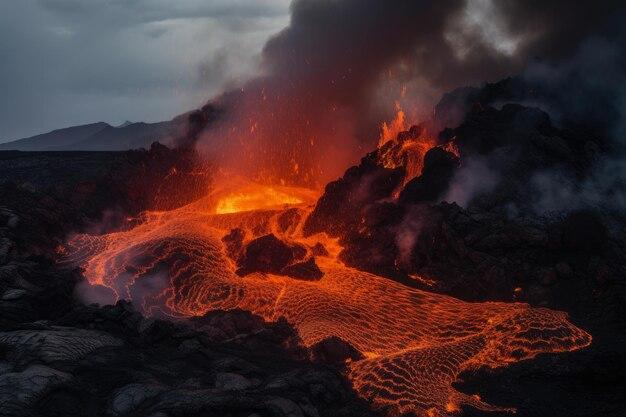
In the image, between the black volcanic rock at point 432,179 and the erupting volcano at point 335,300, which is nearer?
the erupting volcano at point 335,300

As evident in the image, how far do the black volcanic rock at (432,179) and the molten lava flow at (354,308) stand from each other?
590 cm

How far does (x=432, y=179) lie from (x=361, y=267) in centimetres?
753

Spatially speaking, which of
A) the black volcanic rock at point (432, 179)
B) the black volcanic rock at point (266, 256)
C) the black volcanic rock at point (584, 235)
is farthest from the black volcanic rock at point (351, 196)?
the black volcanic rock at point (584, 235)

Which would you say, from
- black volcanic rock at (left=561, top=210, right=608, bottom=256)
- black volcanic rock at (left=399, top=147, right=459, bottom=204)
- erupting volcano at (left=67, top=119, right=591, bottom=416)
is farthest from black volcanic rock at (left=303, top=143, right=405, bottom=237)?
black volcanic rock at (left=561, top=210, right=608, bottom=256)

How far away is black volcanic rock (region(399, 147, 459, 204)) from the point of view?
29.0 m

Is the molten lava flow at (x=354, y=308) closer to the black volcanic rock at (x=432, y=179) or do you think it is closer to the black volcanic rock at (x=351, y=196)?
the black volcanic rock at (x=351, y=196)

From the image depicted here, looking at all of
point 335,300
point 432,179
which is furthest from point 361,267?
point 432,179

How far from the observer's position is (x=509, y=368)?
1638cm

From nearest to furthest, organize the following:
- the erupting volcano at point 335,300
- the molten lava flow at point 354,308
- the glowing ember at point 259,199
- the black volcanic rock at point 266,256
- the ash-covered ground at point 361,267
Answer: the ash-covered ground at point 361,267
the molten lava flow at point 354,308
the erupting volcano at point 335,300
the black volcanic rock at point 266,256
the glowing ember at point 259,199

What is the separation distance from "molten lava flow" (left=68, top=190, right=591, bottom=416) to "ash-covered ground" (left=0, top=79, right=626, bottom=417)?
918 millimetres

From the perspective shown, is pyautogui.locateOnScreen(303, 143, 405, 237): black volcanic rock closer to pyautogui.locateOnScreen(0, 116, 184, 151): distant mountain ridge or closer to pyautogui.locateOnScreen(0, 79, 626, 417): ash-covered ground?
pyautogui.locateOnScreen(0, 79, 626, 417): ash-covered ground

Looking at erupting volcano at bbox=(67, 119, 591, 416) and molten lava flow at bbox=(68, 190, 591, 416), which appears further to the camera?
erupting volcano at bbox=(67, 119, 591, 416)

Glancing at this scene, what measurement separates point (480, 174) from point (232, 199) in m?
19.7

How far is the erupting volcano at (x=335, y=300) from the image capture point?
642 inches
